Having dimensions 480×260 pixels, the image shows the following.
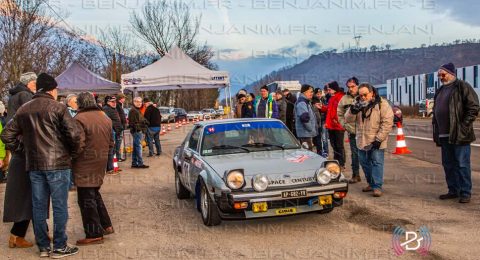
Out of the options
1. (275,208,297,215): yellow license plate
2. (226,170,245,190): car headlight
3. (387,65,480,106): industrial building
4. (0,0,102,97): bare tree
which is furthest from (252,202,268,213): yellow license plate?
(387,65,480,106): industrial building

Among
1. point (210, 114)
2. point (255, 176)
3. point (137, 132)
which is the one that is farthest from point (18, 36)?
point (210, 114)

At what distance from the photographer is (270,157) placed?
21.8ft

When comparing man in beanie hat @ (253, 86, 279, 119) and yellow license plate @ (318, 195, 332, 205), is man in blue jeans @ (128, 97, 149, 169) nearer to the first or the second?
man in beanie hat @ (253, 86, 279, 119)

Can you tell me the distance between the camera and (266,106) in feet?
39.9

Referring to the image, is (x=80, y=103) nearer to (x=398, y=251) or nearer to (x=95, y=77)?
(x=398, y=251)

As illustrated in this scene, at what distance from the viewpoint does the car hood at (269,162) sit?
6.05 meters

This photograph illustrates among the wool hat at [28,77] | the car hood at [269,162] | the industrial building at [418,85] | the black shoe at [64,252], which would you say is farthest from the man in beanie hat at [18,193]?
the industrial building at [418,85]

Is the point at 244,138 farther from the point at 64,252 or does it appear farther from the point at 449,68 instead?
the point at 449,68

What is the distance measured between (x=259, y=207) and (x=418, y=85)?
85809mm

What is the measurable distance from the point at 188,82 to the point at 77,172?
1452 cm

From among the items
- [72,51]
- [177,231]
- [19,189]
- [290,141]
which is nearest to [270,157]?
[290,141]

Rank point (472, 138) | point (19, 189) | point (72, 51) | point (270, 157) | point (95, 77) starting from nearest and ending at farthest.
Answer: point (19, 189)
point (270, 157)
point (472, 138)
point (95, 77)
point (72, 51)

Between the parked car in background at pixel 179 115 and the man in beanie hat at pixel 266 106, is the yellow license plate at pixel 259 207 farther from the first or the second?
the parked car in background at pixel 179 115

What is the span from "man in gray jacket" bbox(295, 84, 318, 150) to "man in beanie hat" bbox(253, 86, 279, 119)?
5.19ft
